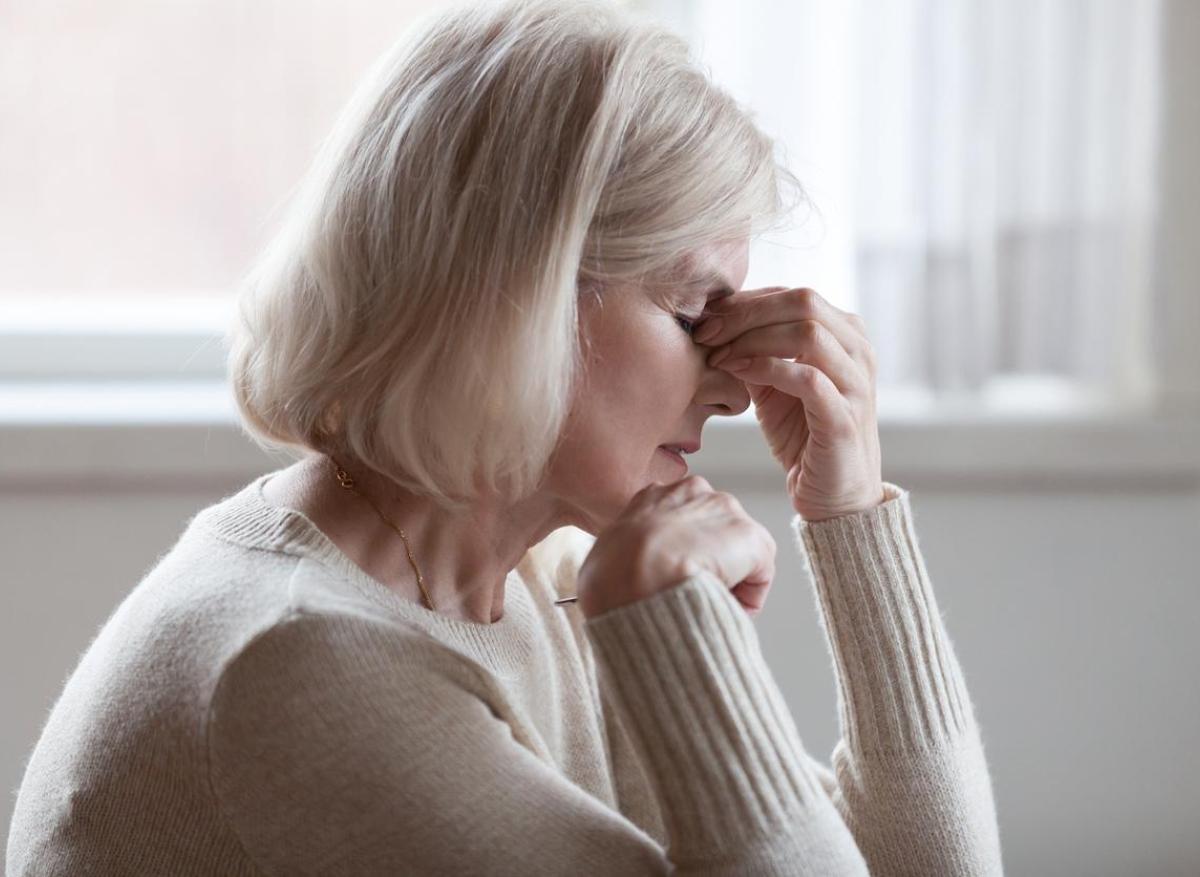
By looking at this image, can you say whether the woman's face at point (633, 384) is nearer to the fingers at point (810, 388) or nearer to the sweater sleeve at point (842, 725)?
the fingers at point (810, 388)

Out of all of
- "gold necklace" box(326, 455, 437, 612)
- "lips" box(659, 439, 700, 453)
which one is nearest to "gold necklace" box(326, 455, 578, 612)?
"gold necklace" box(326, 455, 437, 612)

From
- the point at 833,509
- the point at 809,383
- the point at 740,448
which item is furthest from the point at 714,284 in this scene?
the point at 740,448

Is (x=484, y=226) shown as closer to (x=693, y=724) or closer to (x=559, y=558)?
(x=693, y=724)

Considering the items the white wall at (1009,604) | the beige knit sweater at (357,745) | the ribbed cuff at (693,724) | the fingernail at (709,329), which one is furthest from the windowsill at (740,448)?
the ribbed cuff at (693,724)

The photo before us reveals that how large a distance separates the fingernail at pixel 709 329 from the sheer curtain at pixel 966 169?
741 millimetres

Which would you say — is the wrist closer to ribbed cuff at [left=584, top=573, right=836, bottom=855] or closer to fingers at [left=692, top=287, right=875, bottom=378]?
fingers at [left=692, top=287, right=875, bottom=378]

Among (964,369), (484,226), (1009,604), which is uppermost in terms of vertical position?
(484,226)

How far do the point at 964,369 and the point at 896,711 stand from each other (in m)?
0.84

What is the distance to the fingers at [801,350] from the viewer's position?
114 centimetres

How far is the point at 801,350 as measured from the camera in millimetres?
1173

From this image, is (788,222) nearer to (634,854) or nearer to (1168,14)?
(634,854)

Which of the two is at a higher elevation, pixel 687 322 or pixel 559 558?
pixel 687 322

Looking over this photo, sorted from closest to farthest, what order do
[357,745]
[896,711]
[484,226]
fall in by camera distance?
[357,745], [484,226], [896,711]

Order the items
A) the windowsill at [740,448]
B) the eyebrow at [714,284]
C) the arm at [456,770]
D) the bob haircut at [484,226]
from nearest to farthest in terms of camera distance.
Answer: the arm at [456,770] → the bob haircut at [484,226] → the eyebrow at [714,284] → the windowsill at [740,448]
